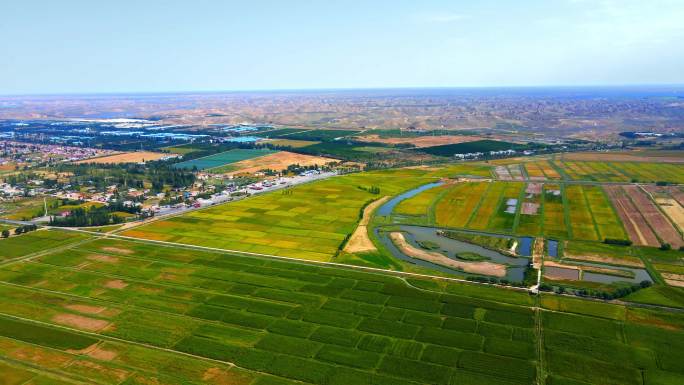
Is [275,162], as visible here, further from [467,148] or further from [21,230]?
[21,230]

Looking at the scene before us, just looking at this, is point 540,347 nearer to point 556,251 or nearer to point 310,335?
point 310,335

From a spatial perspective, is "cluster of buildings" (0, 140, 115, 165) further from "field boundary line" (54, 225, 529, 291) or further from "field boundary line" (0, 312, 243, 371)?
"field boundary line" (0, 312, 243, 371)

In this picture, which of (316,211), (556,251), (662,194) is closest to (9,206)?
(316,211)

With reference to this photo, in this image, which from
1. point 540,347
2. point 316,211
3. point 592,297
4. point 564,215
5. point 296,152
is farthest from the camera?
point 296,152

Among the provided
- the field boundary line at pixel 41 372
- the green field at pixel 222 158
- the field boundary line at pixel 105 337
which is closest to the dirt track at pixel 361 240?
the field boundary line at pixel 105 337

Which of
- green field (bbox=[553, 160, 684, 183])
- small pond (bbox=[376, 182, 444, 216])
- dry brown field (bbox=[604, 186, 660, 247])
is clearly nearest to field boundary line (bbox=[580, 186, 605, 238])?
dry brown field (bbox=[604, 186, 660, 247])

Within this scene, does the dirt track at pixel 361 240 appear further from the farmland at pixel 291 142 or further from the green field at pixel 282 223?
the farmland at pixel 291 142
